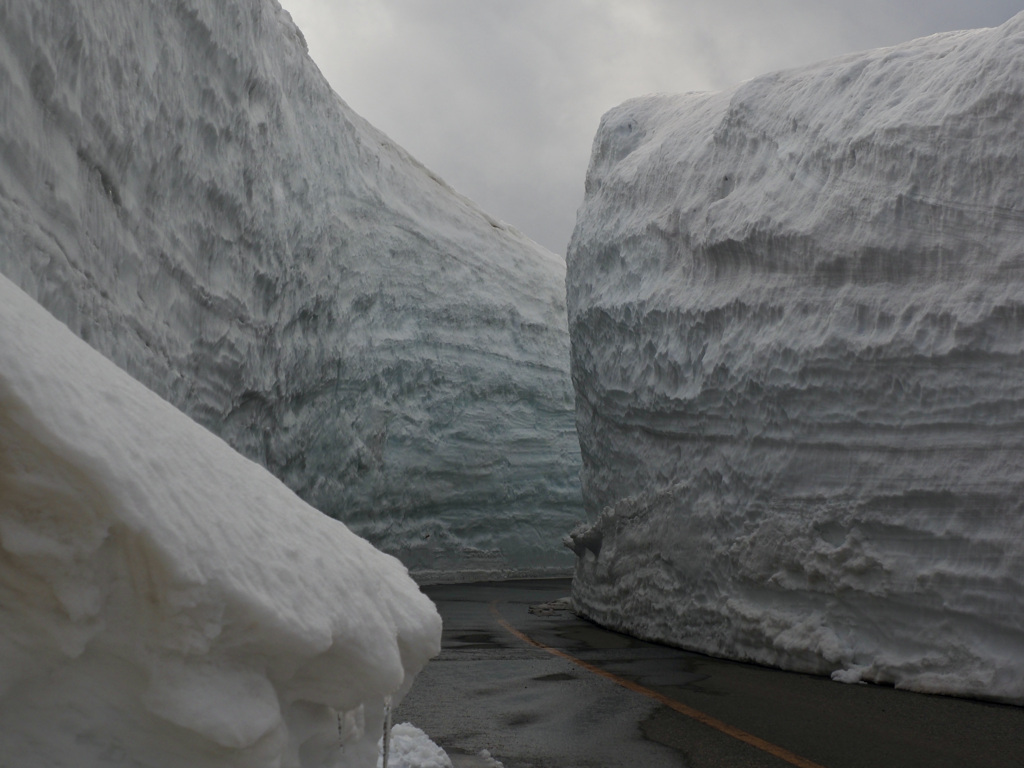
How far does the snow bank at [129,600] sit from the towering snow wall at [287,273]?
152 inches

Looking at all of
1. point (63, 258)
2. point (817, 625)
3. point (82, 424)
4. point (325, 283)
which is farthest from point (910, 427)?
point (325, 283)

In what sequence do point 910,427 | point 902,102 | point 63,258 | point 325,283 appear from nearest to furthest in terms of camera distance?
point 63,258 → point 910,427 → point 902,102 → point 325,283

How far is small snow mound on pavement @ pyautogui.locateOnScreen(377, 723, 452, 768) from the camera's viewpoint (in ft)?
10.8

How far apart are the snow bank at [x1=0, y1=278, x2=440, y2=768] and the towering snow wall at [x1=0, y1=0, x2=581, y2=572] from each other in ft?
12.6

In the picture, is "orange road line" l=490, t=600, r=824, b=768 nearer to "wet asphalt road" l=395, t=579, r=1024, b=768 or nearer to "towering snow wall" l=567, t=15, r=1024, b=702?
"wet asphalt road" l=395, t=579, r=1024, b=768

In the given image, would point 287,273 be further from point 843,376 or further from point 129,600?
point 129,600

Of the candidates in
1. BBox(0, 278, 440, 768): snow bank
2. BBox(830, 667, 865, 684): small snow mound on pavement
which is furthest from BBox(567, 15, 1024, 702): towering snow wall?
BBox(0, 278, 440, 768): snow bank

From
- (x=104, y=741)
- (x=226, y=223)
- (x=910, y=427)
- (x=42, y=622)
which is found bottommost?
(x=104, y=741)

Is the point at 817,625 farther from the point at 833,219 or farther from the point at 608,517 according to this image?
the point at 608,517

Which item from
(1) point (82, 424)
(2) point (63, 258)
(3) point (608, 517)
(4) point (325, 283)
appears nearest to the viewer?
(1) point (82, 424)

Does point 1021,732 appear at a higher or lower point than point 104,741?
lower

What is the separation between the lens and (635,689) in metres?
5.84

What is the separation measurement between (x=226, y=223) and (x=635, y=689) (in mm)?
5701

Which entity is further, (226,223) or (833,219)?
(226,223)
